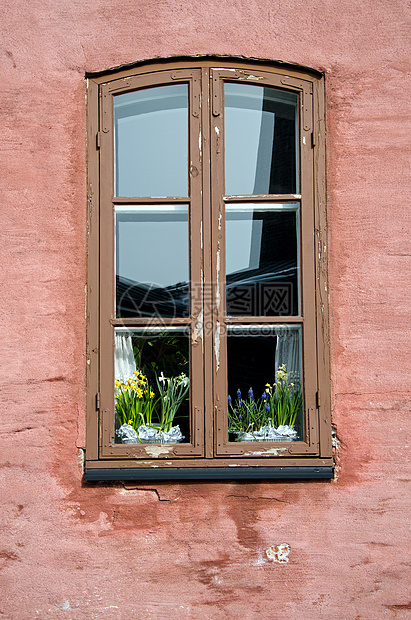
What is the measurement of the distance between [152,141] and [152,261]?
0.63 m

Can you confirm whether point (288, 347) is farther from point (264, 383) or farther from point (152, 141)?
point (152, 141)

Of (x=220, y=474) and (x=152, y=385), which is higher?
(x=152, y=385)

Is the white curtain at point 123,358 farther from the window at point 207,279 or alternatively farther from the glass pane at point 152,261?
the glass pane at point 152,261

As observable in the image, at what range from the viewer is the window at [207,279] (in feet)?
8.71

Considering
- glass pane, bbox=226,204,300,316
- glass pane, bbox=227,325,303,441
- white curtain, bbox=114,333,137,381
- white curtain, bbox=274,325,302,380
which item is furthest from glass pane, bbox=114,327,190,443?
white curtain, bbox=274,325,302,380

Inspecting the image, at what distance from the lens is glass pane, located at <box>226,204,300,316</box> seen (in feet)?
9.18

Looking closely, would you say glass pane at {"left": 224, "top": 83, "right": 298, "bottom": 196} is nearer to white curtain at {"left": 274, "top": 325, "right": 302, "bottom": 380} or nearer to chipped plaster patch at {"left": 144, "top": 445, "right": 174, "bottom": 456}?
white curtain at {"left": 274, "top": 325, "right": 302, "bottom": 380}

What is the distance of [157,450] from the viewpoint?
2.63 m

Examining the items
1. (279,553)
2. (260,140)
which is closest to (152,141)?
(260,140)

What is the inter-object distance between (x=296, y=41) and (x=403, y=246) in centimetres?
114

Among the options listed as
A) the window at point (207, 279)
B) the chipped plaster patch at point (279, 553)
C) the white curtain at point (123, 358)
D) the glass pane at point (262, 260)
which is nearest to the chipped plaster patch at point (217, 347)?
the window at point (207, 279)

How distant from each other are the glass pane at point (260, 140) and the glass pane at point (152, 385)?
830mm

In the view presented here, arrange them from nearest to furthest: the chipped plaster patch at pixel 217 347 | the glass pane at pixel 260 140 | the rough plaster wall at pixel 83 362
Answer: the rough plaster wall at pixel 83 362
the chipped plaster patch at pixel 217 347
the glass pane at pixel 260 140

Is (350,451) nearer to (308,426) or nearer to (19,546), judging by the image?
(308,426)
